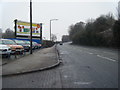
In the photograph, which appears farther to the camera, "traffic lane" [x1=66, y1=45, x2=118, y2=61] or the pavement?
"traffic lane" [x1=66, y1=45, x2=118, y2=61]

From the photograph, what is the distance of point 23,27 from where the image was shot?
28516mm

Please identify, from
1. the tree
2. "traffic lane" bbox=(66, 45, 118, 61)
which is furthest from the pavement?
the tree

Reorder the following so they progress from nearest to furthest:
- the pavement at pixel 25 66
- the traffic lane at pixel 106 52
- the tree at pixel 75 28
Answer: the pavement at pixel 25 66
the traffic lane at pixel 106 52
the tree at pixel 75 28

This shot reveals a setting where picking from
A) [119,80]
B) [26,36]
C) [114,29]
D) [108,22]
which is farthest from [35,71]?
[108,22]

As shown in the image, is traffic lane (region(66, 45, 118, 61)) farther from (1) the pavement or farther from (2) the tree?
(2) the tree

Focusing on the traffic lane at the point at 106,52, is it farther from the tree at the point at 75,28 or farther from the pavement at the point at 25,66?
the tree at the point at 75,28

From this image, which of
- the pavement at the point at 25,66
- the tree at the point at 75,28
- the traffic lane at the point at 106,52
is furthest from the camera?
the tree at the point at 75,28

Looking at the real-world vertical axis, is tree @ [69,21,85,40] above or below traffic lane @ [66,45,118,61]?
above

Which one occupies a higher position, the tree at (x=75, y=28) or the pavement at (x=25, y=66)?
the tree at (x=75, y=28)

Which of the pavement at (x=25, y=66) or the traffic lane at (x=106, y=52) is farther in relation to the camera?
the traffic lane at (x=106, y=52)

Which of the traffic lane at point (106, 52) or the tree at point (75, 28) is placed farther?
the tree at point (75, 28)

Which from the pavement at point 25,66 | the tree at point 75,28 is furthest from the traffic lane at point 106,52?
the tree at point 75,28

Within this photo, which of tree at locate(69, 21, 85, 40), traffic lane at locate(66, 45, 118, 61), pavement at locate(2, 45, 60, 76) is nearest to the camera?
pavement at locate(2, 45, 60, 76)

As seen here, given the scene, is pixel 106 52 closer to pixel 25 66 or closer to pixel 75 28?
A: pixel 25 66
